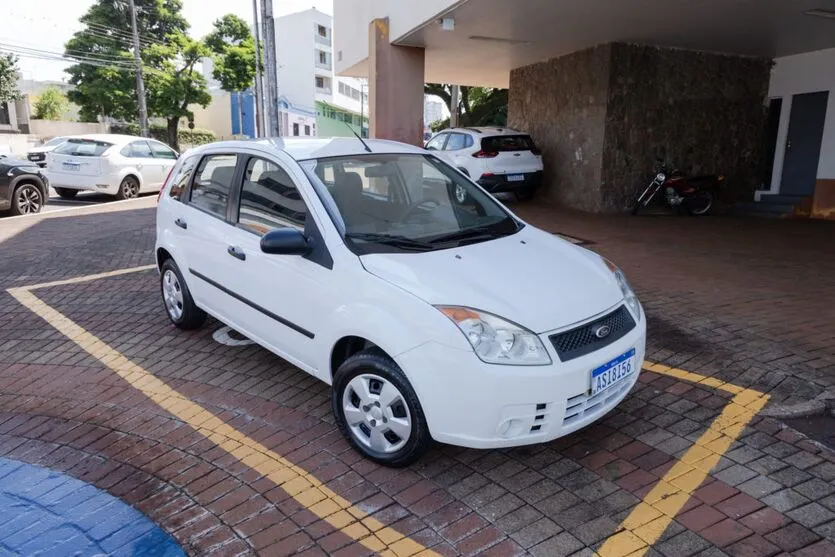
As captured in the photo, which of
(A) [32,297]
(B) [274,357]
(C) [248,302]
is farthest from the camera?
(A) [32,297]

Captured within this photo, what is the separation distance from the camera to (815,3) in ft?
26.6

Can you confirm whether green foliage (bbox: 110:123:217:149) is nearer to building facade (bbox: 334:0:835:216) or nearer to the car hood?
building facade (bbox: 334:0:835:216)

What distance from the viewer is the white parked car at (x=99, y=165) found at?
13562 millimetres

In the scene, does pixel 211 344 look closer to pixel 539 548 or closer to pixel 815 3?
pixel 539 548

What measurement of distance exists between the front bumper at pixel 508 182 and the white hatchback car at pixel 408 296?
8246 mm

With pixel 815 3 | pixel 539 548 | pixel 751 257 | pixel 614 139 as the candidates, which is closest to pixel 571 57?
pixel 614 139

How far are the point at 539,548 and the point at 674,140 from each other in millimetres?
11635

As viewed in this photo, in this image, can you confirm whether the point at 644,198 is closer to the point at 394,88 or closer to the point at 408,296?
the point at 394,88

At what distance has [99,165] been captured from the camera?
1352 cm

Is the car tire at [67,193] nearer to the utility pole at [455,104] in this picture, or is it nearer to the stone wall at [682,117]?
the stone wall at [682,117]

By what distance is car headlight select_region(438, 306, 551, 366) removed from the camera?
279cm

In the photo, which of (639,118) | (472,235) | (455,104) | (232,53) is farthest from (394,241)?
(232,53)

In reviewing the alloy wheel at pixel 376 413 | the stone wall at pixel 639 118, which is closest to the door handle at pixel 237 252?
the alloy wheel at pixel 376 413

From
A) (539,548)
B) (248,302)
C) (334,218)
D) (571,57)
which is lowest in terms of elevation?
(539,548)
